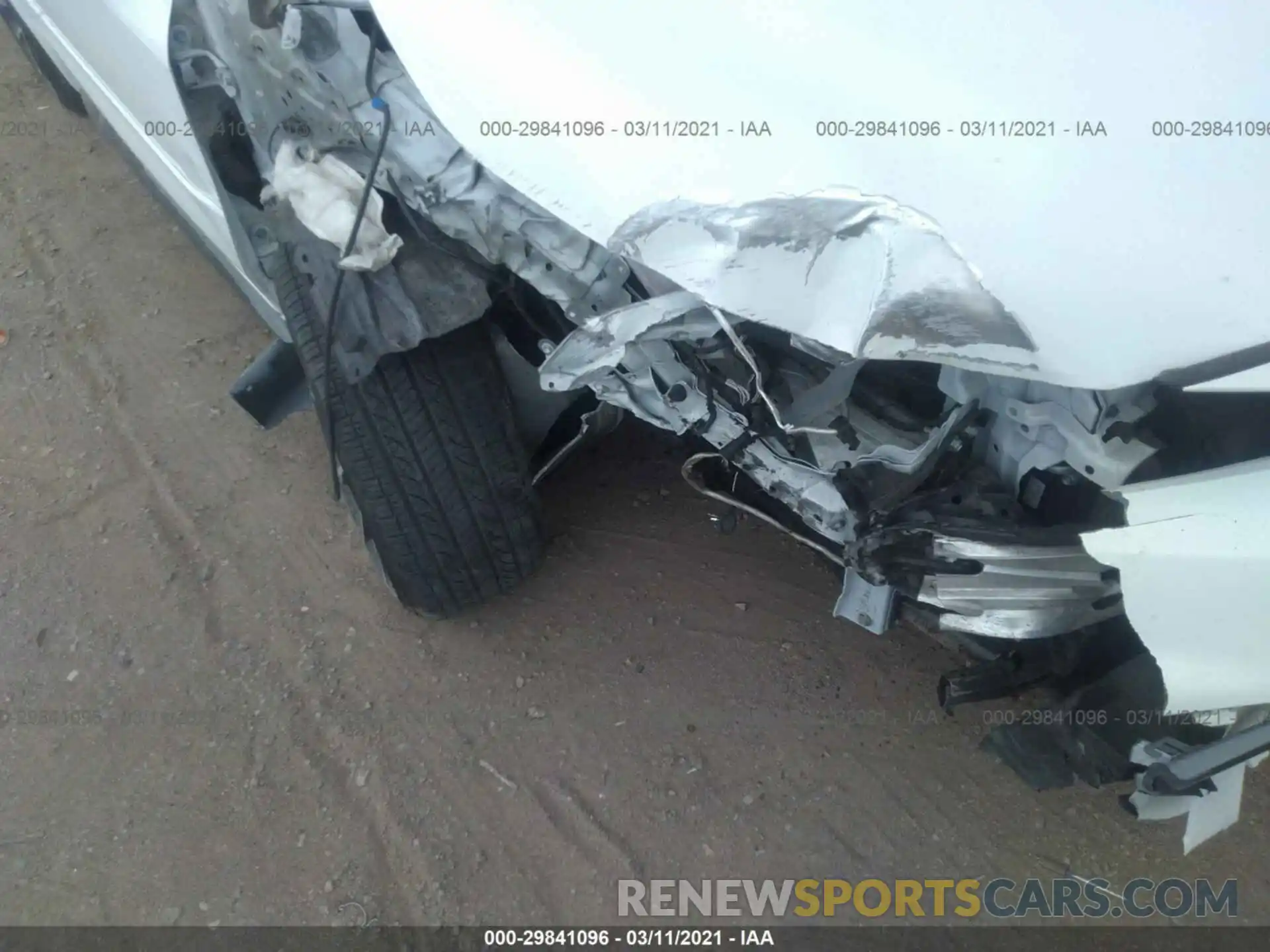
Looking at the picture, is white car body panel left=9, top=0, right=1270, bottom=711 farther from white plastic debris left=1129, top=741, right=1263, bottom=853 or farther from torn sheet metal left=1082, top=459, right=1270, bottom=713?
white plastic debris left=1129, top=741, right=1263, bottom=853

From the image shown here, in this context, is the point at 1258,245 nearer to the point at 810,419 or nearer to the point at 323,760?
the point at 810,419

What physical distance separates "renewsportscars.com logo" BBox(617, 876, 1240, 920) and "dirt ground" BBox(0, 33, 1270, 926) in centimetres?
2

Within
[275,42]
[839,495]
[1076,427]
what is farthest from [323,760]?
[1076,427]

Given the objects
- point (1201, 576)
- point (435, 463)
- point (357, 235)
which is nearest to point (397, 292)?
point (357, 235)

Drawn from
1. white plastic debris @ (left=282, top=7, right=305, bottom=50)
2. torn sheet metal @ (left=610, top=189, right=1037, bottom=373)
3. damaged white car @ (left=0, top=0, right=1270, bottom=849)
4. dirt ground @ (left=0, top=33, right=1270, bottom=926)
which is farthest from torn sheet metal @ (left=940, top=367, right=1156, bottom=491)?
white plastic debris @ (left=282, top=7, right=305, bottom=50)

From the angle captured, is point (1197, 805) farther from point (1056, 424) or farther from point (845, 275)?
point (845, 275)

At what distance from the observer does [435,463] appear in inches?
76.5

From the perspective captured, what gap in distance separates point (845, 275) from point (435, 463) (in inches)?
39.3

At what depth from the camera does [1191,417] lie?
1.34 m

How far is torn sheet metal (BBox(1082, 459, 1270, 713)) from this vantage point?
122cm

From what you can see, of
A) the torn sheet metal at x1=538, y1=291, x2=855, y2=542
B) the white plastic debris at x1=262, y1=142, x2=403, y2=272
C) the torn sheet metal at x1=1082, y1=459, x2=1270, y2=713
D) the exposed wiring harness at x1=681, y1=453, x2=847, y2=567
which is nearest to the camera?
the torn sheet metal at x1=1082, y1=459, x2=1270, y2=713

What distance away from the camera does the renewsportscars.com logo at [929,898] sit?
5.98 ft

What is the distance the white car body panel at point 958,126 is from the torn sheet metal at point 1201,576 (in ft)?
0.59

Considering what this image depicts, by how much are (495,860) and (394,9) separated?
1532 mm
